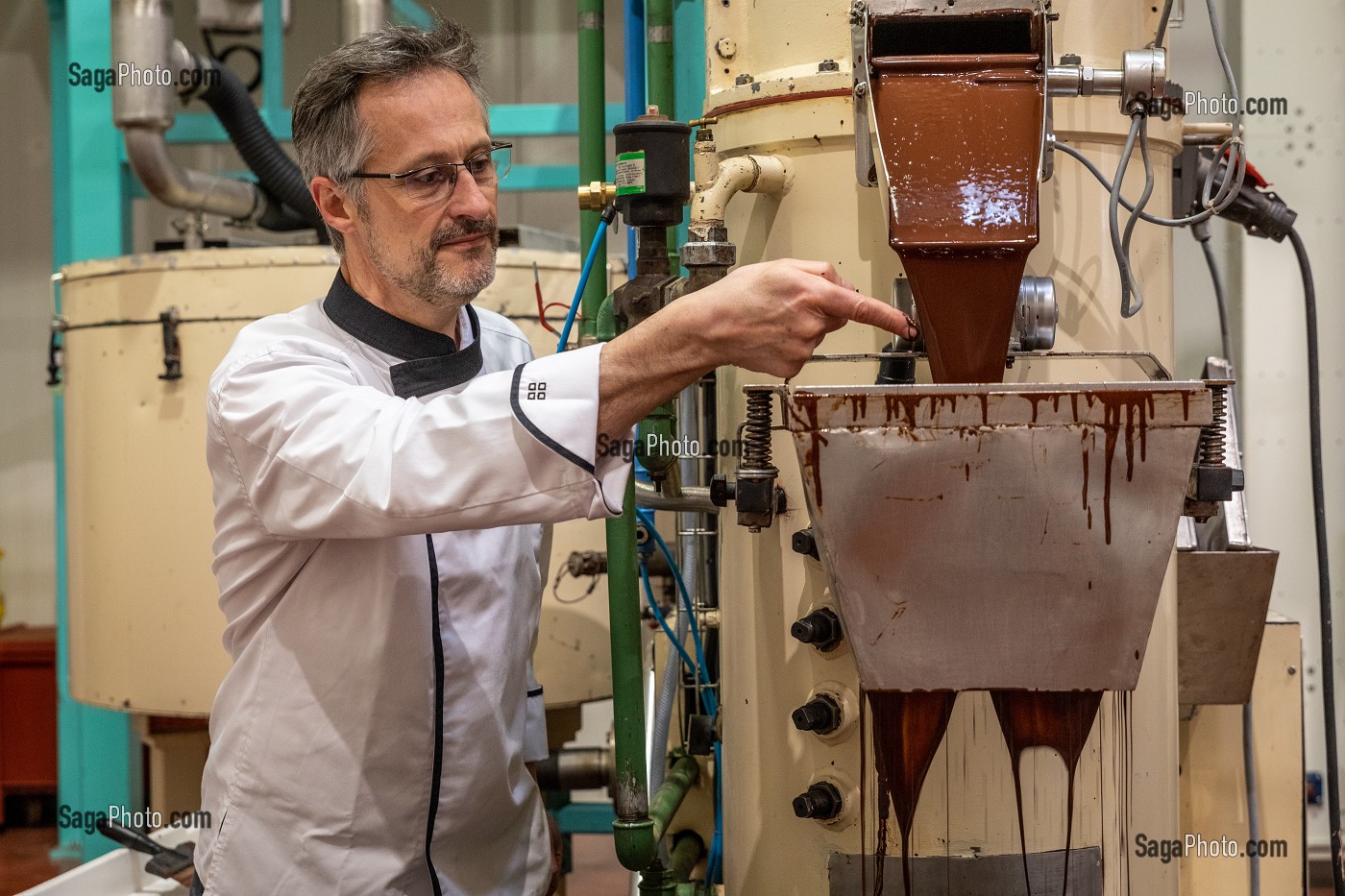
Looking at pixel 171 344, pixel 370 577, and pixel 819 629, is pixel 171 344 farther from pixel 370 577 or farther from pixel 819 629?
pixel 819 629

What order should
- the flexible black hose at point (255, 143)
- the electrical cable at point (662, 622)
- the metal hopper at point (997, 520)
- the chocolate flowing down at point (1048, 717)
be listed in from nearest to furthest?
the metal hopper at point (997, 520), the chocolate flowing down at point (1048, 717), the electrical cable at point (662, 622), the flexible black hose at point (255, 143)

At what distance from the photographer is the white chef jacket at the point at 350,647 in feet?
3.13

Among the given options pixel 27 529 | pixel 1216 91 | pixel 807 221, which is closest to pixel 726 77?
pixel 807 221

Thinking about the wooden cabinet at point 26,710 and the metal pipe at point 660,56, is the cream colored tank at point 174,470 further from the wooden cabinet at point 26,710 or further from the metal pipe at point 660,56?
the wooden cabinet at point 26,710

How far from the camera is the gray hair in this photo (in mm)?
1131

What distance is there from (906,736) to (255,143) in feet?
7.52

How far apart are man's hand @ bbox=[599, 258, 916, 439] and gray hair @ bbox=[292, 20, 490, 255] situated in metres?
0.42

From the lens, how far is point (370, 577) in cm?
111

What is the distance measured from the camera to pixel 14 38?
359cm

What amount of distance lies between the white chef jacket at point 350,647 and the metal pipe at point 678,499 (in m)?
0.24

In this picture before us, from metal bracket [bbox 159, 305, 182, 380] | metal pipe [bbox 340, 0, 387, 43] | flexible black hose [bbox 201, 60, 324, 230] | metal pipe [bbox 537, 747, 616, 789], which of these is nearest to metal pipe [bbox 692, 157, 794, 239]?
metal pipe [bbox 537, 747, 616, 789]

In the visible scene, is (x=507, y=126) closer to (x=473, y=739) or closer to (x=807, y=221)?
(x=807, y=221)

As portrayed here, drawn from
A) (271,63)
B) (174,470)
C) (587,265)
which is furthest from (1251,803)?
(271,63)

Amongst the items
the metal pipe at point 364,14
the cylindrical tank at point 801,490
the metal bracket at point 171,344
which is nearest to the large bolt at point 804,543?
the cylindrical tank at point 801,490
